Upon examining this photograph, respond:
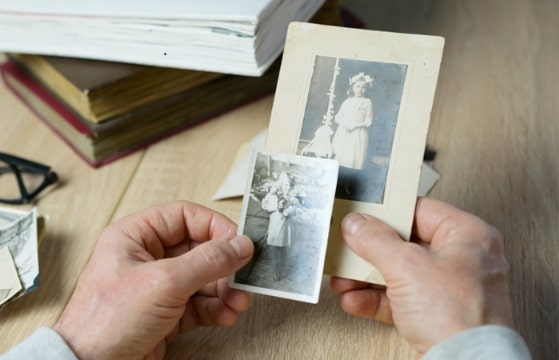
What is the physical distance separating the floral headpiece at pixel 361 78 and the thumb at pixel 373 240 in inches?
6.2

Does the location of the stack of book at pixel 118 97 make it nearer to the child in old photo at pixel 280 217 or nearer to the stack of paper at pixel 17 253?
the stack of paper at pixel 17 253

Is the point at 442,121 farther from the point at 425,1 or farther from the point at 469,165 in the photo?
the point at 425,1

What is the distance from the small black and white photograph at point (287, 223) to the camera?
2.35ft

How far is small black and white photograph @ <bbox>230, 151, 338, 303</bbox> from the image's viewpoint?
28.3 inches

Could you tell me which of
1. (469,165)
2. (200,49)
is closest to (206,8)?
(200,49)

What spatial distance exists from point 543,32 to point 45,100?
86 centimetres

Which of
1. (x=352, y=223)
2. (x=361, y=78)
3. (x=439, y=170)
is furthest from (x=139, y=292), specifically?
(x=439, y=170)

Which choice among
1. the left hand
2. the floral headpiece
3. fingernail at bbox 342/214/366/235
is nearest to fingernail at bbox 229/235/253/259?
the left hand

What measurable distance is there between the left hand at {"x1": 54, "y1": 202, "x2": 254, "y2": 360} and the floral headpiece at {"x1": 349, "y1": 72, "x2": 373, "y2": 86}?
0.23 m

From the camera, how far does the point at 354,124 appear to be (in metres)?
0.76

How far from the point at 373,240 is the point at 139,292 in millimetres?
241

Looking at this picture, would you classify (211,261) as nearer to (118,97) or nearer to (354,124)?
(354,124)

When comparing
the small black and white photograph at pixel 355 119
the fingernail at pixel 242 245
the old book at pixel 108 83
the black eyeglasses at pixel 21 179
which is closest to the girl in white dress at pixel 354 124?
the small black and white photograph at pixel 355 119

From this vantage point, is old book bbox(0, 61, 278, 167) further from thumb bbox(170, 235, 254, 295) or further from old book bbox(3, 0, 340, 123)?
thumb bbox(170, 235, 254, 295)
